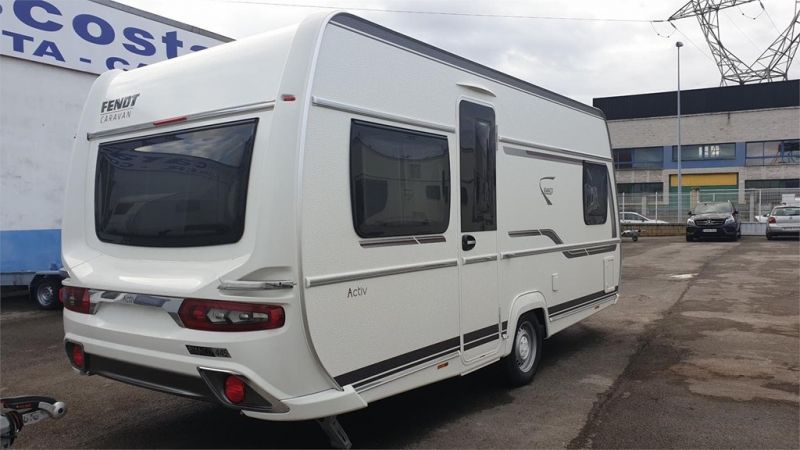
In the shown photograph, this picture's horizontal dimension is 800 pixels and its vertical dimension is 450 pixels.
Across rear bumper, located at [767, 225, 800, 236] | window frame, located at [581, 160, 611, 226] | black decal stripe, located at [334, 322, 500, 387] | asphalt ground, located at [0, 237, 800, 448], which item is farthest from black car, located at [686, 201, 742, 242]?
black decal stripe, located at [334, 322, 500, 387]

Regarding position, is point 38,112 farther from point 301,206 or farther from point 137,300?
point 301,206

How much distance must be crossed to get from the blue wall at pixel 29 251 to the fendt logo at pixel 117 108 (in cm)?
604

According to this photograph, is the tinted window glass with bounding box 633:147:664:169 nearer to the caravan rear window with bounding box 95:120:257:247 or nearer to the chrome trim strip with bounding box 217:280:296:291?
the caravan rear window with bounding box 95:120:257:247

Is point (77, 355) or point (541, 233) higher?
point (541, 233)

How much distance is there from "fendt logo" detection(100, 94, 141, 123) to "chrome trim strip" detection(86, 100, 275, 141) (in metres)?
0.10

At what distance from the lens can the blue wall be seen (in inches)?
365

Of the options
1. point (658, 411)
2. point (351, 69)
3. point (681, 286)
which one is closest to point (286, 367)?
point (351, 69)

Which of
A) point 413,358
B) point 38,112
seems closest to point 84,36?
point 38,112

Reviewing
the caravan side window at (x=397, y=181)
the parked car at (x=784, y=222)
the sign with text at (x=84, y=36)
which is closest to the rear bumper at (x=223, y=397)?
the caravan side window at (x=397, y=181)

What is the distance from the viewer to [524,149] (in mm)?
5598

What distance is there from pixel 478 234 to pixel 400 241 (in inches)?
39.3

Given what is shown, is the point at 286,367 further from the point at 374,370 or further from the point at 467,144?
the point at 467,144

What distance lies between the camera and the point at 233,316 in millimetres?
3305

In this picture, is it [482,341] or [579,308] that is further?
[579,308]
